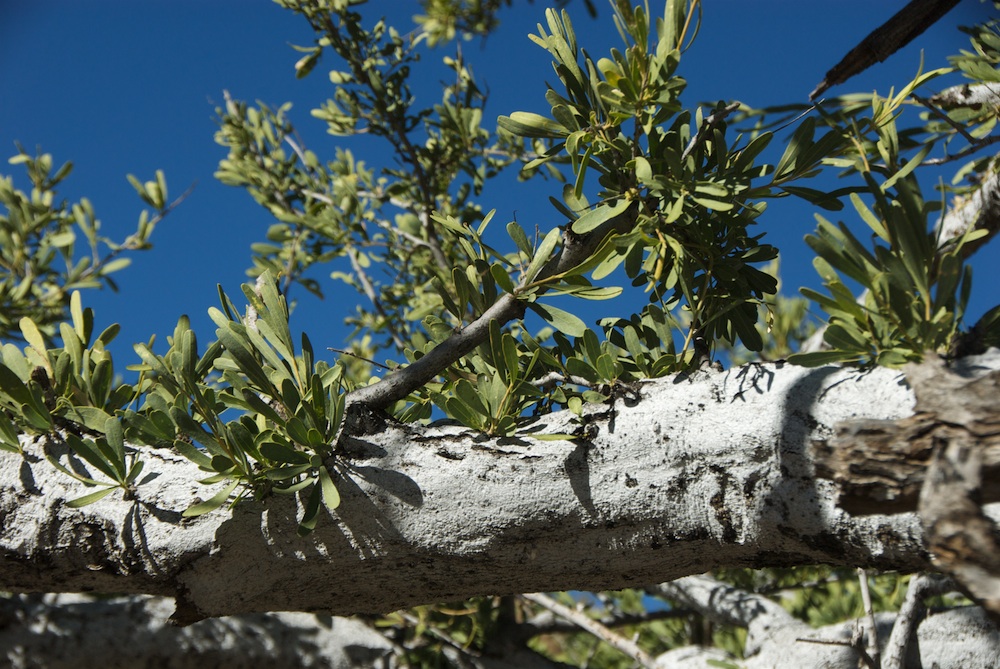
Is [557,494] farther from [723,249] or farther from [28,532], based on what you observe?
[28,532]

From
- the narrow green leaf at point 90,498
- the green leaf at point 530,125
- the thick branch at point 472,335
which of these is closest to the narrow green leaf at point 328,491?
the thick branch at point 472,335

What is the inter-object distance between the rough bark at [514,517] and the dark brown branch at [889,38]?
48cm

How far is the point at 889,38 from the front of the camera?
3.43ft

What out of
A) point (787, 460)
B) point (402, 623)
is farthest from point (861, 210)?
point (402, 623)

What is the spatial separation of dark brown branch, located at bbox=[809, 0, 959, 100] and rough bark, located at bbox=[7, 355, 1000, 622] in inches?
18.7

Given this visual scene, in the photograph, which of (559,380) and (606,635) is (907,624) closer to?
(606,635)

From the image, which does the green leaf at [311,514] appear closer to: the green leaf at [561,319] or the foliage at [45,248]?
the green leaf at [561,319]

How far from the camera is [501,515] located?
0.89m

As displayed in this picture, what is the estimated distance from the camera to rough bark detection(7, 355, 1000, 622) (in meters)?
0.81

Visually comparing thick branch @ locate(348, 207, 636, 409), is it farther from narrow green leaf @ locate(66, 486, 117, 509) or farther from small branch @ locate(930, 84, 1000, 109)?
small branch @ locate(930, 84, 1000, 109)

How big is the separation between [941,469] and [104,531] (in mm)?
911

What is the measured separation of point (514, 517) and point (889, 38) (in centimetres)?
79

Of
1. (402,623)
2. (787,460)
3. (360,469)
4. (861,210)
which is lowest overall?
(402,623)

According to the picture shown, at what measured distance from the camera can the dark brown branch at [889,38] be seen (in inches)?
40.5
